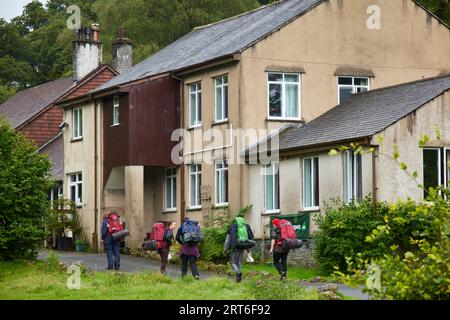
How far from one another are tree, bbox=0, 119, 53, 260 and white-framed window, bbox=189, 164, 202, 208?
6688mm

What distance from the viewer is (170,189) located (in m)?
41.1

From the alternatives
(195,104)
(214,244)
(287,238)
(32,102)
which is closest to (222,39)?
(195,104)

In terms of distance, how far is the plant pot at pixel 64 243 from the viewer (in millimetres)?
43781

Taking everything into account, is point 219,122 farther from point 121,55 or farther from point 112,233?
point 121,55

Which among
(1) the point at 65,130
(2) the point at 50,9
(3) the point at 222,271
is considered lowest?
(3) the point at 222,271

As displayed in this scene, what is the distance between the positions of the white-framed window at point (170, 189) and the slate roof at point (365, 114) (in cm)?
576

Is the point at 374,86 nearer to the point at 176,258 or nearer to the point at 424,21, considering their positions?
the point at 424,21

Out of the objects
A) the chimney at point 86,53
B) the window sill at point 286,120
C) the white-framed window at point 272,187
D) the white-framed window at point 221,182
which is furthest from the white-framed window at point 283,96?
the chimney at point 86,53

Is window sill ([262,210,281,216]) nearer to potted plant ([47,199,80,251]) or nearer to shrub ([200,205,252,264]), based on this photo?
shrub ([200,205,252,264])

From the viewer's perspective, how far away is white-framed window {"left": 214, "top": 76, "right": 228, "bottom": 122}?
3731 cm

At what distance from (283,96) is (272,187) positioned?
3.17 meters
